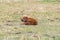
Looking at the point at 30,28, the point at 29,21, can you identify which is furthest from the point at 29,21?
the point at 30,28

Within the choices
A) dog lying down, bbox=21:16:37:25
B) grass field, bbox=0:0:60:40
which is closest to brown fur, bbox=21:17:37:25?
dog lying down, bbox=21:16:37:25

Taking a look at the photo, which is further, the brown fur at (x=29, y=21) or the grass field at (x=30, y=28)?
the brown fur at (x=29, y=21)

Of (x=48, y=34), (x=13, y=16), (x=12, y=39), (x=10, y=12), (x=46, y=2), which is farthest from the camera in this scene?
(x=46, y=2)

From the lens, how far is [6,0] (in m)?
13.8

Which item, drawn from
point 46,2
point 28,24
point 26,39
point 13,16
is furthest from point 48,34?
point 46,2

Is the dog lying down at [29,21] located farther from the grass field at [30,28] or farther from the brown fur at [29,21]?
the grass field at [30,28]

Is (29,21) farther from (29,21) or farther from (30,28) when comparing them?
(30,28)

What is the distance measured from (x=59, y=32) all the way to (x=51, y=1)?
21.9 feet

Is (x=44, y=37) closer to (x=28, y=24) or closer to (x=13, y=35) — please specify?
(x=13, y=35)

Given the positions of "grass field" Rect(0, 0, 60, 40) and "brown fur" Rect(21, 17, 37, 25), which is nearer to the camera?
"grass field" Rect(0, 0, 60, 40)

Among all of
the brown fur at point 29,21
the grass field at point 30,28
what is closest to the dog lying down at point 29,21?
the brown fur at point 29,21

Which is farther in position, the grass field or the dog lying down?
the dog lying down

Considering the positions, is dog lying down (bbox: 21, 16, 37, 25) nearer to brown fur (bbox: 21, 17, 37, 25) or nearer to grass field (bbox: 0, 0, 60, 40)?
brown fur (bbox: 21, 17, 37, 25)

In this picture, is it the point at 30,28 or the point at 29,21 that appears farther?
the point at 29,21
